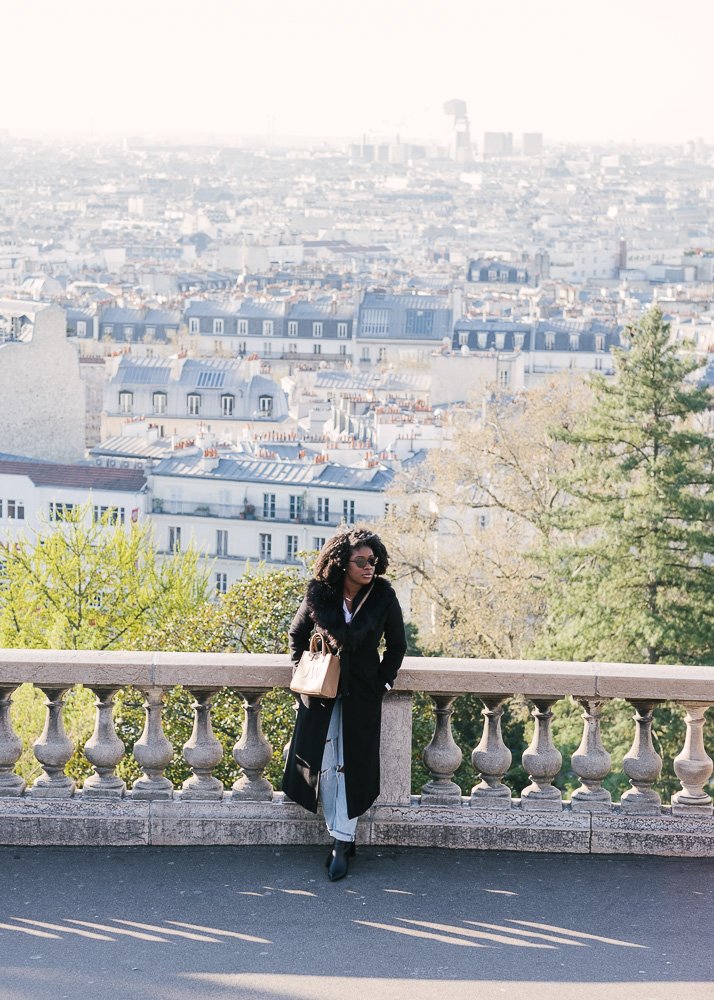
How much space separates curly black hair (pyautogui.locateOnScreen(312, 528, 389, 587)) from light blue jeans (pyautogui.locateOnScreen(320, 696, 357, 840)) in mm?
428

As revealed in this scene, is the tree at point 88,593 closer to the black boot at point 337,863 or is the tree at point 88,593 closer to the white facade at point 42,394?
the black boot at point 337,863

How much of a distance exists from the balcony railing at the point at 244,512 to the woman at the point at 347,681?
44.8 meters

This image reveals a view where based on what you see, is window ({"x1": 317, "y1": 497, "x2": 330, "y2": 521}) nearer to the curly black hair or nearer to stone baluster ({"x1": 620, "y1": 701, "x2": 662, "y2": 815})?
stone baluster ({"x1": 620, "y1": 701, "x2": 662, "y2": 815})

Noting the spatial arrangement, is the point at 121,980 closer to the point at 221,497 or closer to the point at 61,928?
the point at 61,928

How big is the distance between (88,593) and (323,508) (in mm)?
24615

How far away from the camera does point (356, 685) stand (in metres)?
6.93

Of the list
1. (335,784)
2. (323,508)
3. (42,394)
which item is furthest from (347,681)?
(42,394)

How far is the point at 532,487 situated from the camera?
3309 centimetres

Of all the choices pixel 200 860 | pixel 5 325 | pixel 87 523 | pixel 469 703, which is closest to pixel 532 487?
pixel 469 703

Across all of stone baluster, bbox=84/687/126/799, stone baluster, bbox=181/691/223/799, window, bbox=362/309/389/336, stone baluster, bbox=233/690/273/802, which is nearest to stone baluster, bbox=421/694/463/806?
stone baluster, bbox=233/690/273/802

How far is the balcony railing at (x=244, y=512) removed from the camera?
53188 millimetres

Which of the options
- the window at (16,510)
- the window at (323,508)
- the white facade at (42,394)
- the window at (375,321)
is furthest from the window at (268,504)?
the window at (375,321)

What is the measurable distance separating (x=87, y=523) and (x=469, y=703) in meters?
28.5

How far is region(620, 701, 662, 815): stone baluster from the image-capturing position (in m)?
7.17
